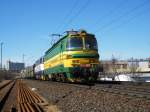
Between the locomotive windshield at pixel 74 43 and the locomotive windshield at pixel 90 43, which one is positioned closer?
the locomotive windshield at pixel 74 43

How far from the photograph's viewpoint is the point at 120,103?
12812mm

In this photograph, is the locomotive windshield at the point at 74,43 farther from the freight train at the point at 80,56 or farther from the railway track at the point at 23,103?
the railway track at the point at 23,103

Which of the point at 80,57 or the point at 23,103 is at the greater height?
the point at 80,57

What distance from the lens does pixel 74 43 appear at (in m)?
26.3

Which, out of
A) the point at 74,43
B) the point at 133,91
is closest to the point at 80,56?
the point at 74,43

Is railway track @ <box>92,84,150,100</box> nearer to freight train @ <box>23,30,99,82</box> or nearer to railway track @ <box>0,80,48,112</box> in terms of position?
railway track @ <box>0,80,48,112</box>

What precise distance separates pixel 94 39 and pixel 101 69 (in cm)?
251

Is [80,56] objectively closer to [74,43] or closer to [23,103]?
[74,43]

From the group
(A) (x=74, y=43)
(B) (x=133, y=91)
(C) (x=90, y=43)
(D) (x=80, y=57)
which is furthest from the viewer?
(C) (x=90, y=43)

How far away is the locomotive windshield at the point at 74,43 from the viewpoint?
26.1 metres

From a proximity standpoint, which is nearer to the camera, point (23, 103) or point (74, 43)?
point (23, 103)

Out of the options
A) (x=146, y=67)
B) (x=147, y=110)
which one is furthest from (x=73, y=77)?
(x=146, y=67)

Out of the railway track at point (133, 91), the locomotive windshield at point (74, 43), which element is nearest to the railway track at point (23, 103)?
the railway track at point (133, 91)

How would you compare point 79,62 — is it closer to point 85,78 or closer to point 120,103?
point 85,78
